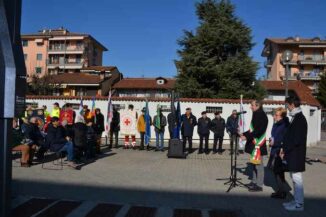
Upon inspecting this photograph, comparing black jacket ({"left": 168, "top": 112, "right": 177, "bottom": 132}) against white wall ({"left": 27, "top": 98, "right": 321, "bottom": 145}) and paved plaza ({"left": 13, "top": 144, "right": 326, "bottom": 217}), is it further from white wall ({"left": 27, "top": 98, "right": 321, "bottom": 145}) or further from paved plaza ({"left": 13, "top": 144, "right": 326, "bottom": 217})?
white wall ({"left": 27, "top": 98, "right": 321, "bottom": 145})

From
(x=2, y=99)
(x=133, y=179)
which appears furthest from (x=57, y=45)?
(x=2, y=99)

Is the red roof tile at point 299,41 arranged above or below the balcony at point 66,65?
above

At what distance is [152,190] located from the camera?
950 centimetres

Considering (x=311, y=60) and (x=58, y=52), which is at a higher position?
(x=58, y=52)

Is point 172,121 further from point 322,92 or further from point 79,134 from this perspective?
point 322,92

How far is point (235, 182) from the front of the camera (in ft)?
34.2

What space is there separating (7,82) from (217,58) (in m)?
32.4

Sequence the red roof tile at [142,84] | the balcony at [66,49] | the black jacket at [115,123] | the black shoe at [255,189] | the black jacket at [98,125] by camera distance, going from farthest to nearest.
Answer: the balcony at [66,49], the red roof tile at [142,84], the black jacket at [115,123], the black jacket at [98,125], the black shoe at [255,189]

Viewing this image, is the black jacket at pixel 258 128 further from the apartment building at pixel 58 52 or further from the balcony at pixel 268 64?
the balcony at pixel 268 64

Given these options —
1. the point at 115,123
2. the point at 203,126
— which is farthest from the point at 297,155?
the point at 115,123

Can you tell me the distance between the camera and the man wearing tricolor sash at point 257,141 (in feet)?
30.5

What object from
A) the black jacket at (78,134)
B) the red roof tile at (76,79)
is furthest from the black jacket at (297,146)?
the red roof tile at (76,79)

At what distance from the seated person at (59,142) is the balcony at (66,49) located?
6771 cm

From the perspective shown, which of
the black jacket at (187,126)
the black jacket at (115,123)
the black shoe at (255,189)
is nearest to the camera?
the black shoe at (255,189)
